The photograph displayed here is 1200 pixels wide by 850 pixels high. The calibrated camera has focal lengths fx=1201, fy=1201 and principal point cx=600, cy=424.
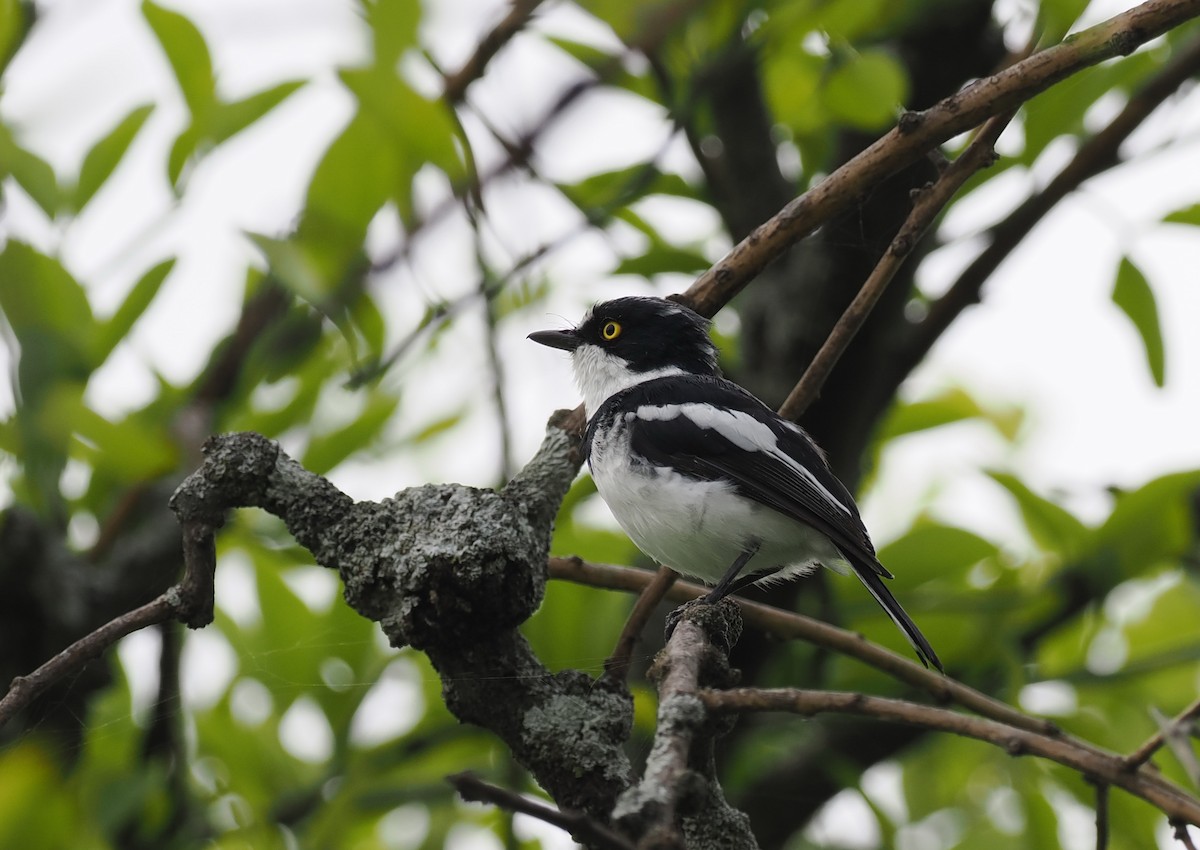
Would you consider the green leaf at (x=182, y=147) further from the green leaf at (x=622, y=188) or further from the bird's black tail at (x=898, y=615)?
the bird's black tail at (x=898, y=615)

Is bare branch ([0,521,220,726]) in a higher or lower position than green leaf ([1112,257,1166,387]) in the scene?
lower

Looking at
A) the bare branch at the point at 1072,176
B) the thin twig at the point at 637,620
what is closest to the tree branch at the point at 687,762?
the thin twig at the point at 637,620

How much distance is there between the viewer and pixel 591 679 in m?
1.86

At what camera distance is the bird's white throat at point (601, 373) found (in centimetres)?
368

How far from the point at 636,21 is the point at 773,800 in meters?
2.36

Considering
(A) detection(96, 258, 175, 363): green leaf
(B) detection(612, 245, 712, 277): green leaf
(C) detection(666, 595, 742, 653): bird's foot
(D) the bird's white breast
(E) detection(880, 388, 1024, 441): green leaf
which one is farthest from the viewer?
(E) detection(880, 388, 1024, 441): green leaf

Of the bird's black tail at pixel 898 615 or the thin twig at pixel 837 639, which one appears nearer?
the thin twig at pixel 837 639

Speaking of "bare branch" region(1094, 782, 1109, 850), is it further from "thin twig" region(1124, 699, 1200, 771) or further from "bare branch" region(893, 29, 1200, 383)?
"bare branch" region(893, 29, 1200, 383)

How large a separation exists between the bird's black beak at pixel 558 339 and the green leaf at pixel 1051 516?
4.36 feet

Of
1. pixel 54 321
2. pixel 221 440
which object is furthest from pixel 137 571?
pixel 221 440

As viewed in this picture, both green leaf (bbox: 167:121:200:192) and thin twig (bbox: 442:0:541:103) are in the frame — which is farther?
green leaf (bbox: 167:121:200:192)

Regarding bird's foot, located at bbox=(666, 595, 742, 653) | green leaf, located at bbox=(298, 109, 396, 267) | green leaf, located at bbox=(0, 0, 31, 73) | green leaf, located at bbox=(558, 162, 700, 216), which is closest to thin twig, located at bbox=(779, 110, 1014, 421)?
bird's foot, located at bbox=(666, 595, 742, 653)

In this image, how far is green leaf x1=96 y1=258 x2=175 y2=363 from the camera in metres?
3.12

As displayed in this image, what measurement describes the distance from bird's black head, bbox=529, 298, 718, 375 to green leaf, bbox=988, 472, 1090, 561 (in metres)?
0.93
